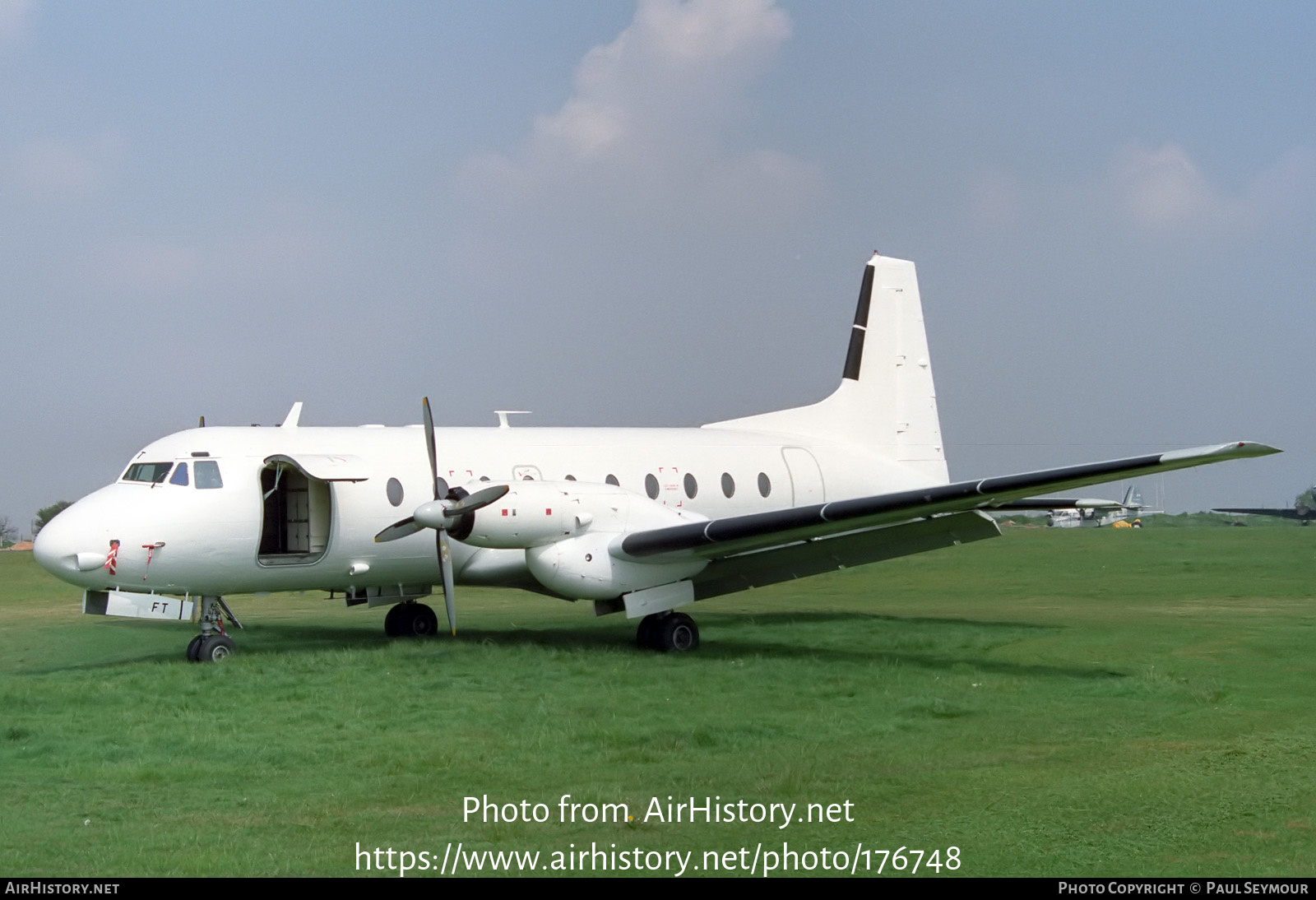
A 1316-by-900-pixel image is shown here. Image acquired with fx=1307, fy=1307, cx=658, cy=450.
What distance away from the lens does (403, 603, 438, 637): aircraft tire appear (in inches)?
712

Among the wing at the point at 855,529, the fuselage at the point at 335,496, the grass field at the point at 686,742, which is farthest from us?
the fuselage at the point at 335,496

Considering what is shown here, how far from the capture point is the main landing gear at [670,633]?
51.4 feet

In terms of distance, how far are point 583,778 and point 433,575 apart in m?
8.54

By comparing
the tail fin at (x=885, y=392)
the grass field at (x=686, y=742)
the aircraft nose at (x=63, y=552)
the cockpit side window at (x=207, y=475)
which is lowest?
the grass field at (x=686, y=742)

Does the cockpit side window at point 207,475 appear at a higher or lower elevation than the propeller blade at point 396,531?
higher

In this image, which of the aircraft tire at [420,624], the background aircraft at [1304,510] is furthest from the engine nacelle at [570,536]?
the background aircraft at [1304,510]

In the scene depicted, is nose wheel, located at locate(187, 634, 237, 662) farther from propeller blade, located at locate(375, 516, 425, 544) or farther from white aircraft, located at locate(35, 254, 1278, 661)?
propeller blade, located at locate(375, 516, 425, 544)

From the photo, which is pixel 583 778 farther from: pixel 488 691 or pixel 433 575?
pixel 433 575

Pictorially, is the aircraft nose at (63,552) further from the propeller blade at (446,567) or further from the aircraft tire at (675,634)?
the aircraft tire at (675,634)

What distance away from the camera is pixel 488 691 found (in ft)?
40.5

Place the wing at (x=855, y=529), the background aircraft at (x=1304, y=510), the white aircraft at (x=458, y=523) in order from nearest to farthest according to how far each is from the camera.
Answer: the wing at (x=855, y=529), the white aircraft at (x=458, y=523), the background aircraft at (x=1304, y=510)

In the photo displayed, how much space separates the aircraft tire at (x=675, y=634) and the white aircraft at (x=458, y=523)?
2 cm
